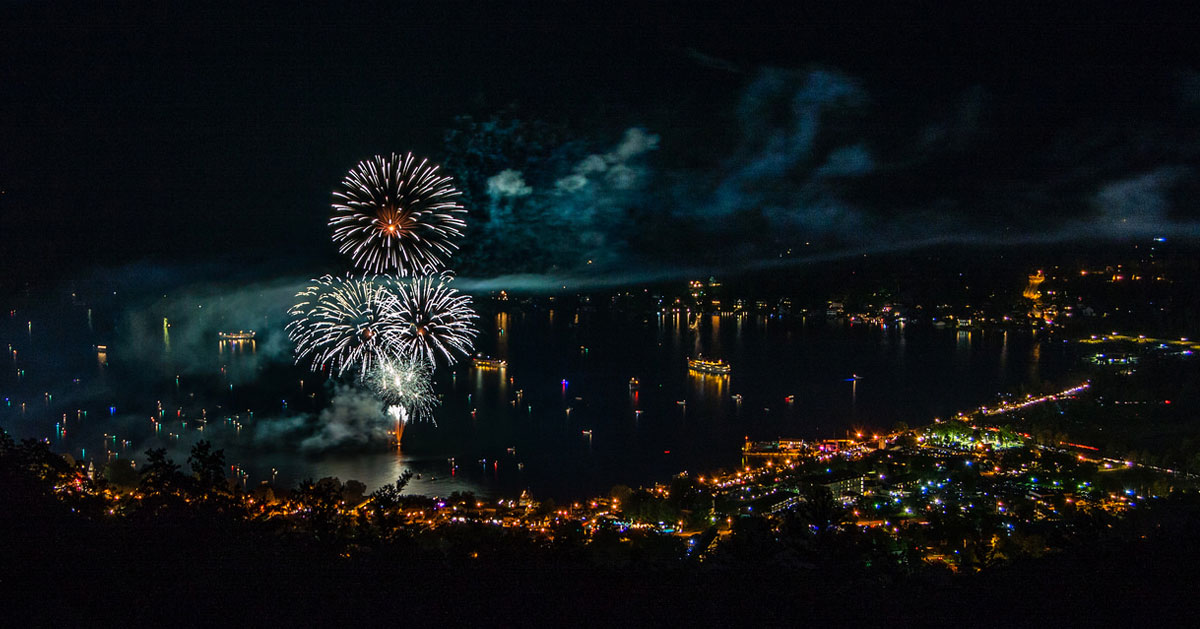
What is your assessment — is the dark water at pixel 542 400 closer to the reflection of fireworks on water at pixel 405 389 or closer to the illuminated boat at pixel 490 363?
the illuminated boat at pixel 490 363

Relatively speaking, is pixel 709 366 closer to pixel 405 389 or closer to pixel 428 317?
pixel 405 389

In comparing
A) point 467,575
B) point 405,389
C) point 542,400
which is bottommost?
point 542,400

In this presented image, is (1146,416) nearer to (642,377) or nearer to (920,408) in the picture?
(920,408)

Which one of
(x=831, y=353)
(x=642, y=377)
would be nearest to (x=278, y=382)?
(x=642, y=377)

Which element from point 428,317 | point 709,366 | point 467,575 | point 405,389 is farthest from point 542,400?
point 467,575

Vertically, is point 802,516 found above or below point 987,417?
above

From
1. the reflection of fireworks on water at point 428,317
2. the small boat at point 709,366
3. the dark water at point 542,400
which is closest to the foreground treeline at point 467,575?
the reflection of fireworks on water at point 428,317
